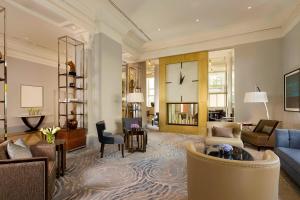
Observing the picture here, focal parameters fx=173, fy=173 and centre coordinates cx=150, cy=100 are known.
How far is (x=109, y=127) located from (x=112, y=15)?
3.34 m

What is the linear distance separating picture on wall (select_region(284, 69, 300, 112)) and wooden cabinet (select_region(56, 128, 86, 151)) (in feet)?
18.7

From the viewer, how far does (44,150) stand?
8.04 feet

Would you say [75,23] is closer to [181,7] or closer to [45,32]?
[45,32]

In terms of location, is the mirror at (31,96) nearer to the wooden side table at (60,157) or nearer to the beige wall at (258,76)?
the wooden side table at (60,157)

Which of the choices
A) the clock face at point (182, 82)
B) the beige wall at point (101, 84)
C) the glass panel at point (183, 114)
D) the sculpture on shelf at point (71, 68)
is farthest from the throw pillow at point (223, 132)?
the sculpture on shelf at point (71, 68)

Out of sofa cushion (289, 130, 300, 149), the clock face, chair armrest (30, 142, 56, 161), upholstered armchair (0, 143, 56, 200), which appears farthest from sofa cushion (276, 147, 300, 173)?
the clock face

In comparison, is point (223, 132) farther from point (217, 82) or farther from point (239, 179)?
point (217, 82)

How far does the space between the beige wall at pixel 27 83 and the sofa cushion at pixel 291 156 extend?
29.4ft

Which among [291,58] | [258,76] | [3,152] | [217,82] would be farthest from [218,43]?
[3,152]

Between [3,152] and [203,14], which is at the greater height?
[203,14]

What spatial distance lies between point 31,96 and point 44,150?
6.65 meters

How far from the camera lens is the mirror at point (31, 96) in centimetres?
752

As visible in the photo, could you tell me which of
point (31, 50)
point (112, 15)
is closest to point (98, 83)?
point (112, 15)

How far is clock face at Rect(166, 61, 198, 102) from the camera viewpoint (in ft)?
23.1
